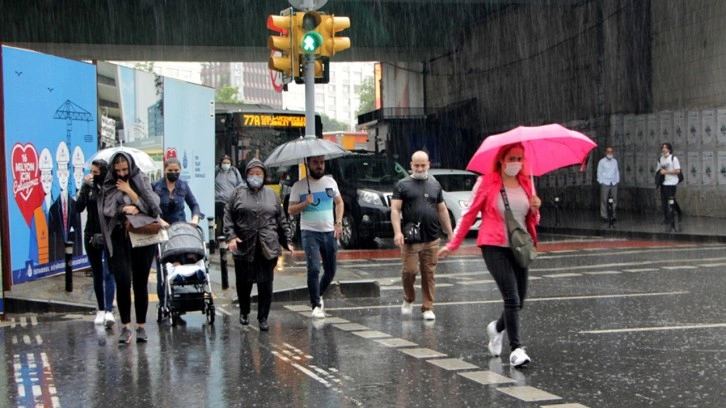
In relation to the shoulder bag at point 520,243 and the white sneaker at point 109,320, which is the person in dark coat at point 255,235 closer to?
the white sneaker at point 109,320

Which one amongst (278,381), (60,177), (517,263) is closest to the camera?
(278,381)

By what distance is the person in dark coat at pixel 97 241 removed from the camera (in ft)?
33.9

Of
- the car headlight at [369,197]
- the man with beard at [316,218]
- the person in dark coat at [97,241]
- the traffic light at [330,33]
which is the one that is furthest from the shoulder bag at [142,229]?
the car headlight at [369,197]

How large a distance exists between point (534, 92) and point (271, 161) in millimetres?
25299

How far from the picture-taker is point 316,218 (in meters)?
11.4

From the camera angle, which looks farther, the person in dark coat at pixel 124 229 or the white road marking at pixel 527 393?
the person in dark coat at pixel 124 229

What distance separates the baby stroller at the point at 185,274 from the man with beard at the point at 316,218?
1.09 m

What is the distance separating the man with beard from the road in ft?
1.46

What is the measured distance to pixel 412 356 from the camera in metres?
8.89

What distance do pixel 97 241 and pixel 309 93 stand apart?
4.36 meters

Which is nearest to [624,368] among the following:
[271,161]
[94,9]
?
[271,161]

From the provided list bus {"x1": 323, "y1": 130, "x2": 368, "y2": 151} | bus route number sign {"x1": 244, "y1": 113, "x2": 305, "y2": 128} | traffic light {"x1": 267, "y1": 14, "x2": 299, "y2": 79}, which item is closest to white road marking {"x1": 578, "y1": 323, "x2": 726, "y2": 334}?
traffic light {"x1": 267, "y1": 14, "x2": 299, "y2": 79}

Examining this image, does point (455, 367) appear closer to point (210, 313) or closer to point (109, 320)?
point (210, 313)

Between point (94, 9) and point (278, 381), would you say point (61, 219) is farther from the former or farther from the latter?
point (94, 9)
